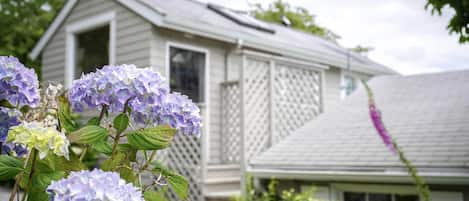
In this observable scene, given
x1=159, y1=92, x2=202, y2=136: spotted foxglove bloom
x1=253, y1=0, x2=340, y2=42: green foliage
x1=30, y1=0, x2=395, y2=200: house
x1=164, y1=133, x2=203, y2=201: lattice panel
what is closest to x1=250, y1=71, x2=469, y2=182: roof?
x1=30, y1=0, x2=395, y2=200: house

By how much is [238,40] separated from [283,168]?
3.56 meters

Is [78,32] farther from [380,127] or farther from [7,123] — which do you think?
[7,123]

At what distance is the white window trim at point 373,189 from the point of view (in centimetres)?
479

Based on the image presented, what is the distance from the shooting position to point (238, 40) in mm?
8547

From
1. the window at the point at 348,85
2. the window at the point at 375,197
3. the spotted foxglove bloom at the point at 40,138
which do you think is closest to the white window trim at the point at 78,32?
the window at the point at 375,197

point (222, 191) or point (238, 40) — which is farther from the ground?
point (238, 40)

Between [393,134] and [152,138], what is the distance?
4.60m

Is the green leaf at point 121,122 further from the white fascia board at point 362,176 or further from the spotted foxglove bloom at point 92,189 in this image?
the white fascia board at point 362,176

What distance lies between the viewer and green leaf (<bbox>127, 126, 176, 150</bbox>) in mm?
1248

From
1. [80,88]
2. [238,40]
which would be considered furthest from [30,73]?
[238,40]

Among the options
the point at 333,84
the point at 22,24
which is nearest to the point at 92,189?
the point at 333,84

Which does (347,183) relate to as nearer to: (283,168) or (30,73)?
(283,168)

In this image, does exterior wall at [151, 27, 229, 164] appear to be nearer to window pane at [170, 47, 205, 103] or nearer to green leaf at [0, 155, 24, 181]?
window pane at [170, 47, 205, 103]

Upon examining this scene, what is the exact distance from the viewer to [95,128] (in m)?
1.25
